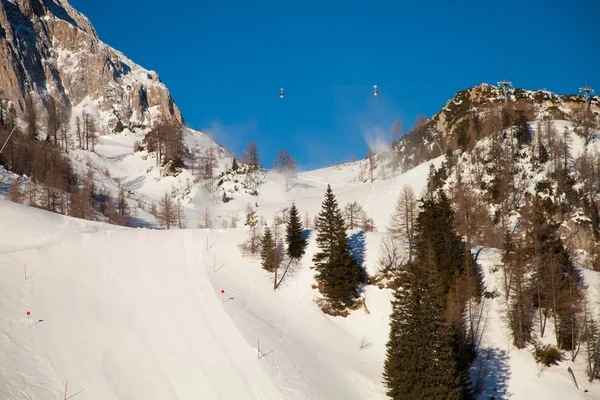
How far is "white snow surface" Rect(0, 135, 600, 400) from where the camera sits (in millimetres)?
26828

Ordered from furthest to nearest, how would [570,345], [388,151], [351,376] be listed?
[388,151] < [570,345] < [351,376]

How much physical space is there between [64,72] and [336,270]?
175651mm

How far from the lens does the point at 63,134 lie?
9769 centimetres

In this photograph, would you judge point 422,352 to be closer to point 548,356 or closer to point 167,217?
point 548,356

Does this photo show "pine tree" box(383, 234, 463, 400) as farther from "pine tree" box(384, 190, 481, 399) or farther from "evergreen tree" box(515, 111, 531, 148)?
"evergreen tree" box(515, 111, 531, 148)

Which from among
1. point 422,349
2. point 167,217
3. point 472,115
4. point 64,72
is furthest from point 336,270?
point 64,72

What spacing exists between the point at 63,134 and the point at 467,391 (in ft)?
351

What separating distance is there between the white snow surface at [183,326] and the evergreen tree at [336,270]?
72.6 inches

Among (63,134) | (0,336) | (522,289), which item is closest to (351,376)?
(522,289)

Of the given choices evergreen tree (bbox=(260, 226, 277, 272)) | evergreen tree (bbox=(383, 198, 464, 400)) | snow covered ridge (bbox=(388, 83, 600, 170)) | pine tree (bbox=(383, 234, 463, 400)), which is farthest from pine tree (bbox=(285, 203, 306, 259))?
snow covered ridge (bbox=(388, 83, 600, 170))

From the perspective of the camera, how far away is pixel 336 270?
145ft

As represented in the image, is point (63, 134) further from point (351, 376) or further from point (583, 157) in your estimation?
point (583, 157)

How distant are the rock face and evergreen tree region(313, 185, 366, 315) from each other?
12713 centimetres

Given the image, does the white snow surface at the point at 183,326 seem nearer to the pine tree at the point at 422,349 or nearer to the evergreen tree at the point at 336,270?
the evergreen tree at the point at 336,270
